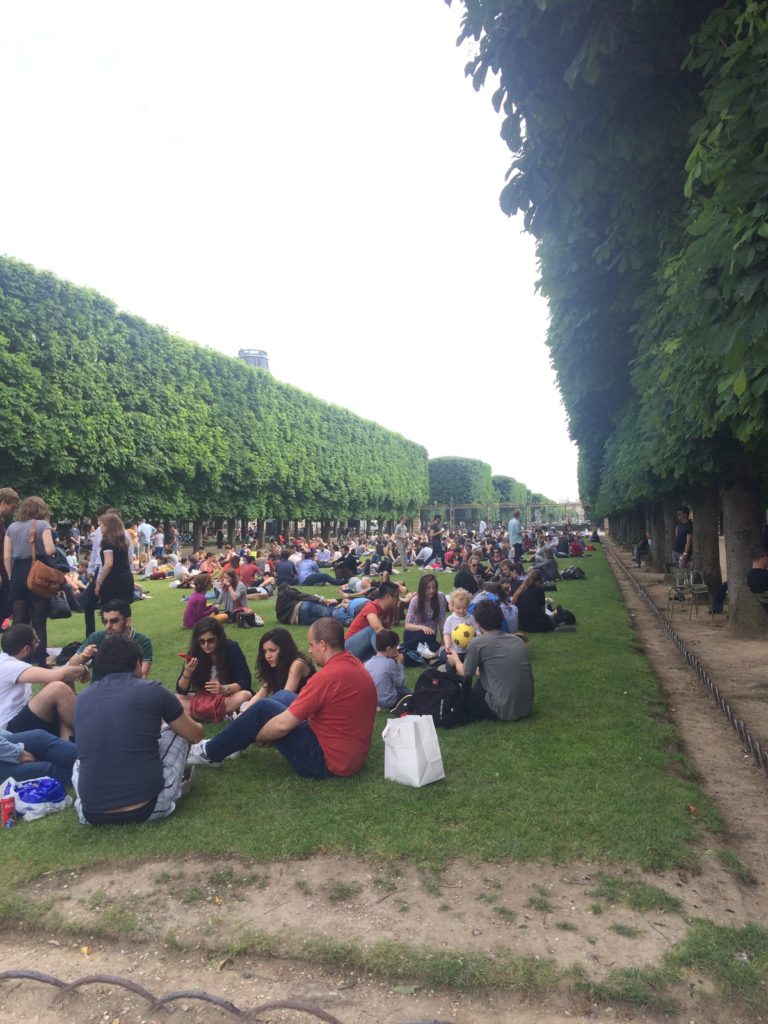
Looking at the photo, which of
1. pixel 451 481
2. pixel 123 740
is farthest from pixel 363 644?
pixel 451 481

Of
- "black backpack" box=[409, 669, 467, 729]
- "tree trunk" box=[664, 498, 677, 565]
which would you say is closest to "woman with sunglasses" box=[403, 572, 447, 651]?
"black backpack" box=[409, 669, 467, 729]

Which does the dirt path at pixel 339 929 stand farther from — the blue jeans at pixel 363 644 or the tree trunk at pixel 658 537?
the tree trunk at pixel 658 537

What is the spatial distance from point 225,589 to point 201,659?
737 centimetres

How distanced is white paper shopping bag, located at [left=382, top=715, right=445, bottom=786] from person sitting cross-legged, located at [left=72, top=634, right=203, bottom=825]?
4.94 ft

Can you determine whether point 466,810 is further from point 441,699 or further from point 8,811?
point 8,811

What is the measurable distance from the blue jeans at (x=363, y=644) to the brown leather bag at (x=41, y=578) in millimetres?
3573

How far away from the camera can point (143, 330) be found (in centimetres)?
3080

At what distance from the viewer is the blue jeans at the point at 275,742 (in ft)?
17.9

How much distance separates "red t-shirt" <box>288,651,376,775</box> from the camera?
5.26 meters

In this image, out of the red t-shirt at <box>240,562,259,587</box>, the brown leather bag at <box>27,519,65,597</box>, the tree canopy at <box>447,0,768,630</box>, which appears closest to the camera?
the tree canopy at <box>447,0,768,630</box>

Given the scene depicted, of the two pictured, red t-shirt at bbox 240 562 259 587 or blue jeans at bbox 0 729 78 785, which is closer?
blue jeans at bbox 0 729 78 785

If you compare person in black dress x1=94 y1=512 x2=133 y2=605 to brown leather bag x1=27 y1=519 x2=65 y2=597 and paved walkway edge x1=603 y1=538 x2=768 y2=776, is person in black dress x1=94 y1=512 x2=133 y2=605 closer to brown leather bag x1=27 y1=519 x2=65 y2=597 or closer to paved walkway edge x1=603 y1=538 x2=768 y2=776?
brown leather bag x1=27 y1=519 x2=65 y2=597

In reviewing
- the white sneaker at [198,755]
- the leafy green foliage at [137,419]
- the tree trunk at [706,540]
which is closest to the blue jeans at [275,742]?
the white sneaker at [198,755]

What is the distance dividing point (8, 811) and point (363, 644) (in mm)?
4534
